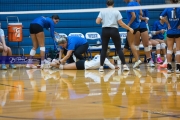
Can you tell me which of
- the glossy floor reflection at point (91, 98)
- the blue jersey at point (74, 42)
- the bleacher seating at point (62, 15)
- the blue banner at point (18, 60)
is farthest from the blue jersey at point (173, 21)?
the bleacher seating at point (62, 15)

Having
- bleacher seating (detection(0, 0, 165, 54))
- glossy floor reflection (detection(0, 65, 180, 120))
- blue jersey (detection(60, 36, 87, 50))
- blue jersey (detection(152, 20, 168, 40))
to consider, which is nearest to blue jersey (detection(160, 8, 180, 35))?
glossy floor reflection (detection(0, 65, 180, 120))

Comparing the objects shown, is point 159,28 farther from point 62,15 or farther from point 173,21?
point 173,21

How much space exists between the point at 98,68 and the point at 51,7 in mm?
5184

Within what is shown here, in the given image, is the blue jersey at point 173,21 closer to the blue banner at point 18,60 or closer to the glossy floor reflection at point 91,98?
the glossy floor reflection at point 91,98

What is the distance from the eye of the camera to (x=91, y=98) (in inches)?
264

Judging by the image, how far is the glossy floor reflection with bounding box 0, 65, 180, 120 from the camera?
17.5 feet

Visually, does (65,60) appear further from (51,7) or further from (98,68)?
(51,7)

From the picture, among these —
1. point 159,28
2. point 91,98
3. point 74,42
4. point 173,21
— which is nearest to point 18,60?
point 74,42

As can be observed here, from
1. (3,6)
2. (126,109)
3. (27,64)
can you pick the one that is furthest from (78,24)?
(126,109)

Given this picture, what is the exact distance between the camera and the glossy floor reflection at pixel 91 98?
534 centimetres

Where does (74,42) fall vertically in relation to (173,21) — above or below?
below

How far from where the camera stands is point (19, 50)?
612 inches

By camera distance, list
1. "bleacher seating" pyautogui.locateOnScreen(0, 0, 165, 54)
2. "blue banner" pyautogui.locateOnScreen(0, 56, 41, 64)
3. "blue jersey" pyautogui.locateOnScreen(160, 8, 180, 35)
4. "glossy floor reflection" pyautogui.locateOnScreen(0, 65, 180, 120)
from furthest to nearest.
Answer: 1. "bleacher seating" pyautogui.locateOnScreen(0, 0, 165, 54)
2. "blue banner" pyautogui.locateOnScreen(0, 56, 41, 64)
3. "blue jersey" pyautogui.locateOnScreen(160, 8, 180, 35)
4. "glossy floor reflection" pyautogui.locateOnScreen(0, 65, 180, 120)

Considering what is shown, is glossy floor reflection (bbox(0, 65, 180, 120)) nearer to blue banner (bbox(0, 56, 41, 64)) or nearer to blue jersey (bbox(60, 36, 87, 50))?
blue jersey (bbox(60, 36, 87, 50))
